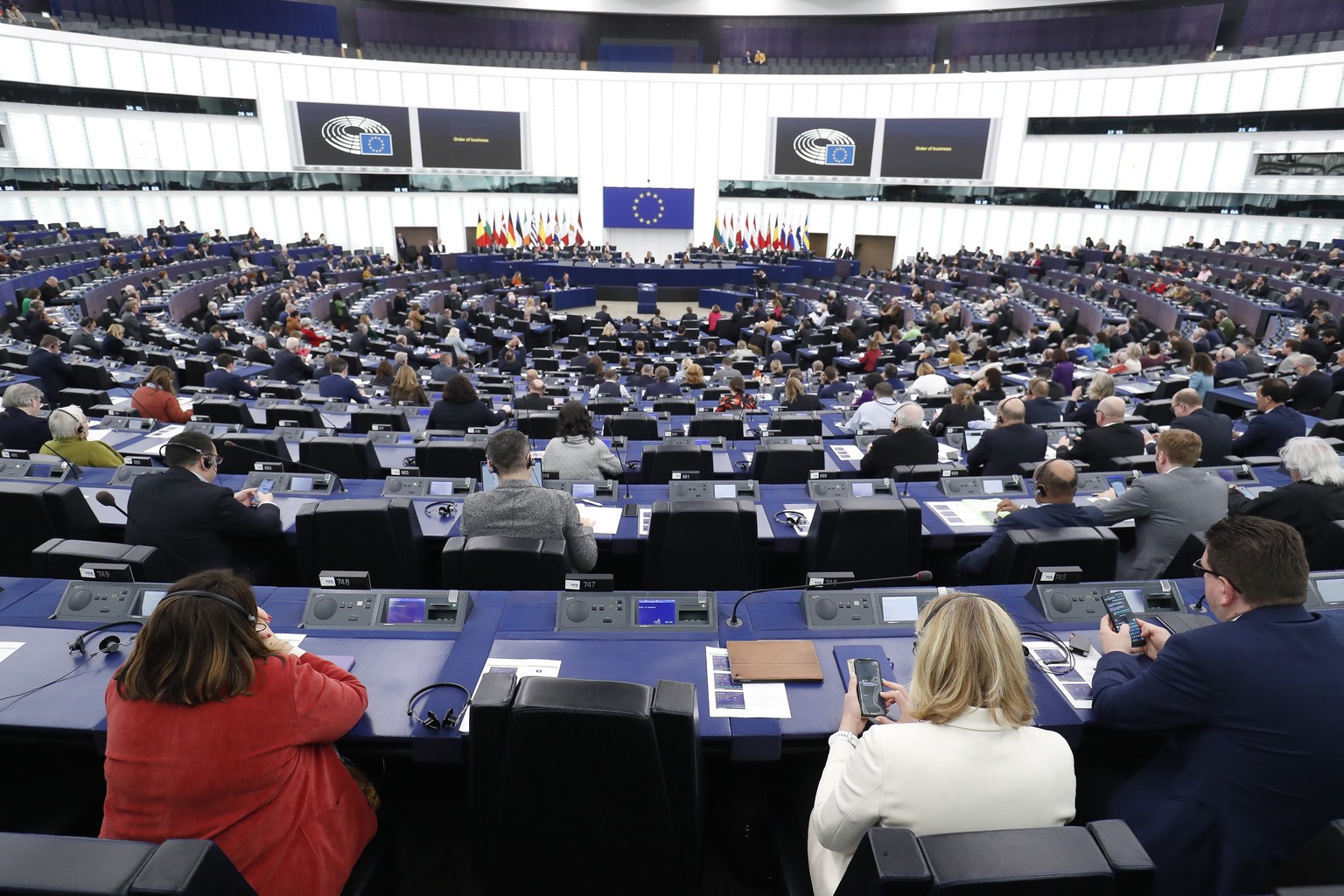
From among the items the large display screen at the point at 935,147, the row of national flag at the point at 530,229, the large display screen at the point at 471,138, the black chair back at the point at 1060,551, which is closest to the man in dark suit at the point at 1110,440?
the black chair back at the point at 1060,551

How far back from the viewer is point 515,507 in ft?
10.3

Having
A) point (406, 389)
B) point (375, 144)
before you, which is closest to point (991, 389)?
point (406, 389)

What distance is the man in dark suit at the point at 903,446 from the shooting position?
483 cm

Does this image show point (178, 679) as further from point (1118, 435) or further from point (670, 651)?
point (1118, 435)

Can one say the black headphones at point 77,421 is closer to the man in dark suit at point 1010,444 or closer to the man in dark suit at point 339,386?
the man in dark suit at point 339,386

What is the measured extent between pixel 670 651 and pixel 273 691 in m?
1.23

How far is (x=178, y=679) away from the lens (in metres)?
1.61

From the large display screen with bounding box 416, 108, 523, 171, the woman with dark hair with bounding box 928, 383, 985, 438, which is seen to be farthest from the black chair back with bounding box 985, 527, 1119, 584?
the large display screen with bounding box 416, 108, 523, 171

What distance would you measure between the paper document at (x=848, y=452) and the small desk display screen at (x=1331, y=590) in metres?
2.74

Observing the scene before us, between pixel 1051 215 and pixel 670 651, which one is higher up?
pixel 1051 215

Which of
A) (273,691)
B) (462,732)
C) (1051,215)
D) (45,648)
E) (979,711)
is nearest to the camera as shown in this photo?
(979,711)

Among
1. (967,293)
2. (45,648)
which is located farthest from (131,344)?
(967,293)

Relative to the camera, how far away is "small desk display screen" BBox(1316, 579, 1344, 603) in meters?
2.82

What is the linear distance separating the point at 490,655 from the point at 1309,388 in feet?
26.7
